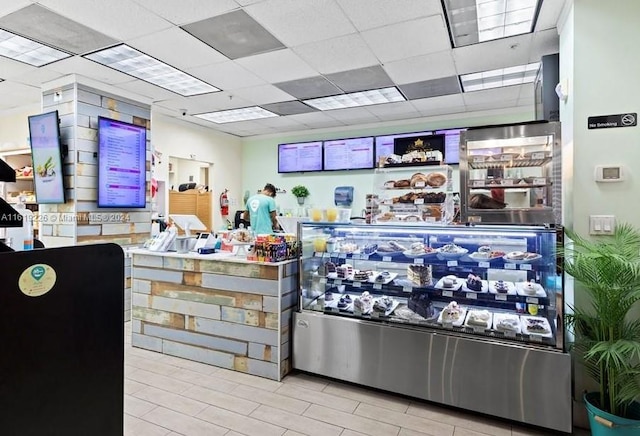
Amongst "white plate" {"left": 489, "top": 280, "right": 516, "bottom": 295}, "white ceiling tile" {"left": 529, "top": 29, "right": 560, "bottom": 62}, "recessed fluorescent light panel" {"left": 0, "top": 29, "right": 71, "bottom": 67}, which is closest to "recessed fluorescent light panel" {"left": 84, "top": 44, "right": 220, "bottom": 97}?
"recessed fluorescent light panel" {"left": 0, "top": 29, "right": 71, "bottom": 67}

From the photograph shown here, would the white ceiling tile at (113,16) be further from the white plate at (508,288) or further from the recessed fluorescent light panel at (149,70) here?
the white plate at (508,288)

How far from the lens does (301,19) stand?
10.0 ft

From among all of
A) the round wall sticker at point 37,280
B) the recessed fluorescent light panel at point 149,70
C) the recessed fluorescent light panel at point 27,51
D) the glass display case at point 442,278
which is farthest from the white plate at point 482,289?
the recessed fluorescent light panel at point 27,51

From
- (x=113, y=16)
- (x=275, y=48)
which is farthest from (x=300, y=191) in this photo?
(x=113, y=16)

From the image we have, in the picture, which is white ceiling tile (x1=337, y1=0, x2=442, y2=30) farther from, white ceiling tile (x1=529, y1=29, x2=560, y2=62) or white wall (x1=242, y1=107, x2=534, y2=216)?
white wall (x1=242, y1=107, x2=534, y2=216)

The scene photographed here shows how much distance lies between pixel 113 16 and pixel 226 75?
141 cm

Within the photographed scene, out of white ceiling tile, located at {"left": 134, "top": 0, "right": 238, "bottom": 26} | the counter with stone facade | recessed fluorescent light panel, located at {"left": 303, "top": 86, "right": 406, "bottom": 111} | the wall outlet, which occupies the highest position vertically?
recessed fluorescent light panel, located at {"left": 303, "top": 86, "right": 406, "bottom": 111}

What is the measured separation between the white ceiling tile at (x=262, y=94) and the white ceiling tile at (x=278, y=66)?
30 centimetres

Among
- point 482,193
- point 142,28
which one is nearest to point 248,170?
point 142,28

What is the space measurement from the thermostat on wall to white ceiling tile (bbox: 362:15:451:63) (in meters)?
1.66

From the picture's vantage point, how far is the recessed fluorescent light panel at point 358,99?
4.93 meters

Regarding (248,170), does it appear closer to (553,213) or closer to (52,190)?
(52,190)

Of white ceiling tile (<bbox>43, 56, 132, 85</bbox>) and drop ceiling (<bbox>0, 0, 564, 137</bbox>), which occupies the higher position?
drop ceiling (<bbox>0, 0, 564, 137</bbox>)

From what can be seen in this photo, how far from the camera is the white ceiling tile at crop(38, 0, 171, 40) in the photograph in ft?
9.22
